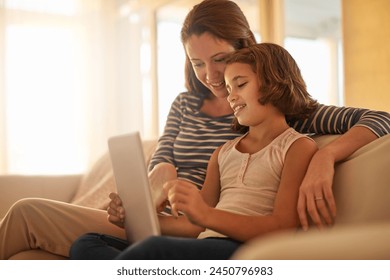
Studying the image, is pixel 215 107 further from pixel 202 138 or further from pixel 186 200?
pixel 186 200

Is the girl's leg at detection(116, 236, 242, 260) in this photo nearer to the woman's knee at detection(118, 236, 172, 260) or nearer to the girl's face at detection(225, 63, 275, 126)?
the woman's knee at detection(118, 236, 172, 260)

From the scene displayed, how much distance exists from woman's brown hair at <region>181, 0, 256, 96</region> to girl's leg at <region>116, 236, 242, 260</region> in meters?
0.57

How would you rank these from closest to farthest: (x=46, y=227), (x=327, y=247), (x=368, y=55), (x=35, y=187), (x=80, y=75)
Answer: (x=327, y=247)
(x=46, y=227)
(x=368, y=55)
(x=35, y=187)
(x=80, y=75)

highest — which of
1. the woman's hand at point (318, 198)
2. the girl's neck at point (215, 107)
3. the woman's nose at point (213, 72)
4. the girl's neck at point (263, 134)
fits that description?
the woman's nose at point (213, 72)

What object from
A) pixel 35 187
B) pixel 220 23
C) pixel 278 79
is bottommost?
pixel 35 187

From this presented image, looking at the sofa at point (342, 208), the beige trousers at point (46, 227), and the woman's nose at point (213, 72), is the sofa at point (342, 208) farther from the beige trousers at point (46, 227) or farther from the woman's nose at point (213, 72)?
the woman's nose at point (213, 72)

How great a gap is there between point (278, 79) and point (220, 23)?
262 millimetres

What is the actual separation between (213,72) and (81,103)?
246 cm

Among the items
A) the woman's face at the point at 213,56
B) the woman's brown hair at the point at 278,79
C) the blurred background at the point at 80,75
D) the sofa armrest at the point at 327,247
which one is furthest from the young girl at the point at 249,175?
the blurred background at the point at 80,75

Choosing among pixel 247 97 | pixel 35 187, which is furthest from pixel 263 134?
pixel 35 187

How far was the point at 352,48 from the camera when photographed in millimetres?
1715

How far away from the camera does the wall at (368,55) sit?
1.54m

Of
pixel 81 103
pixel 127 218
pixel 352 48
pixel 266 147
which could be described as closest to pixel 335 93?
pixel 352 48

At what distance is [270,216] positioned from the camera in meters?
0.89
